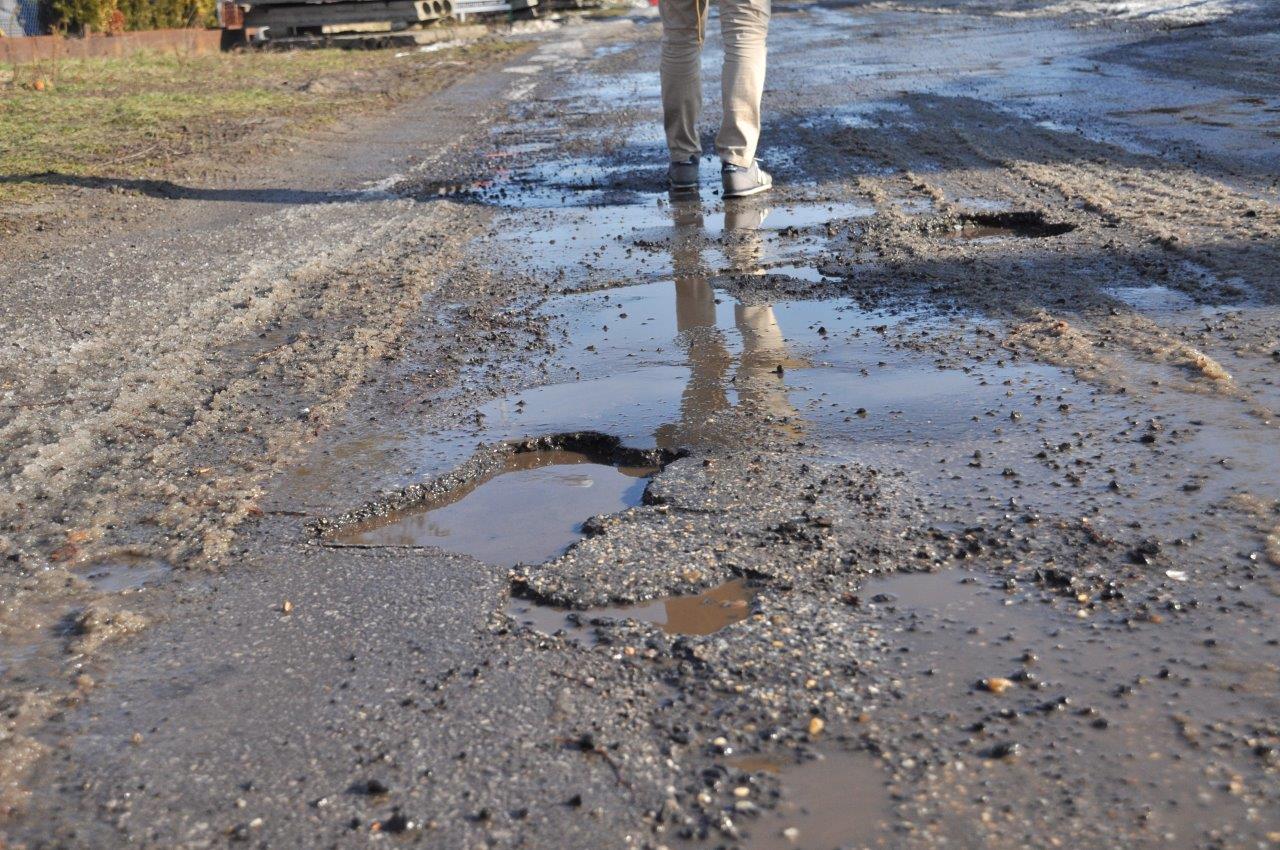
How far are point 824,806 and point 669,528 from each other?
1.01 metres

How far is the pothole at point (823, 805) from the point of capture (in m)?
1.79

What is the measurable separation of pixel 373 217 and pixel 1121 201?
11.4 ft

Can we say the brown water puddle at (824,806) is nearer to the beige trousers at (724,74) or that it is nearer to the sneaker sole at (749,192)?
the sneaker sole at (749,192)

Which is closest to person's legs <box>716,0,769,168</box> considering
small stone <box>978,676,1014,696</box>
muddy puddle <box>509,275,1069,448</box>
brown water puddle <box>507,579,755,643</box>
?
muddy puddle <box>509,275,1069,448</box>

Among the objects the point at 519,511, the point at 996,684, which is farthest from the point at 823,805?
the point at 519,511

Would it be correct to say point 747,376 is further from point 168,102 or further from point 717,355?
point 168,102

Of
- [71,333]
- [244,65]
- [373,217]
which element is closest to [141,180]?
[373,217]

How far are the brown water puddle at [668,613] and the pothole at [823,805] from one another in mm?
462

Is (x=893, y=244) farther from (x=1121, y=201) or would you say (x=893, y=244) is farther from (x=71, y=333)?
(x=71, y=333)

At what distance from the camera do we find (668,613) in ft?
8.08

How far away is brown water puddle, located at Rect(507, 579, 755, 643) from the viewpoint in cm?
241

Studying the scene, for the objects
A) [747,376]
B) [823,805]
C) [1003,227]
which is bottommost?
[823,805]

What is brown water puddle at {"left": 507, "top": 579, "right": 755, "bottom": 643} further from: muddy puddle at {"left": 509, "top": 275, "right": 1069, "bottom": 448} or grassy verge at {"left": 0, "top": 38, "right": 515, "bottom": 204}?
grassy verge at {"left": 0, "top": 38, "right": 515, "bottom": 204}

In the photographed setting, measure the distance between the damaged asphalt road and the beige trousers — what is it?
548mm
